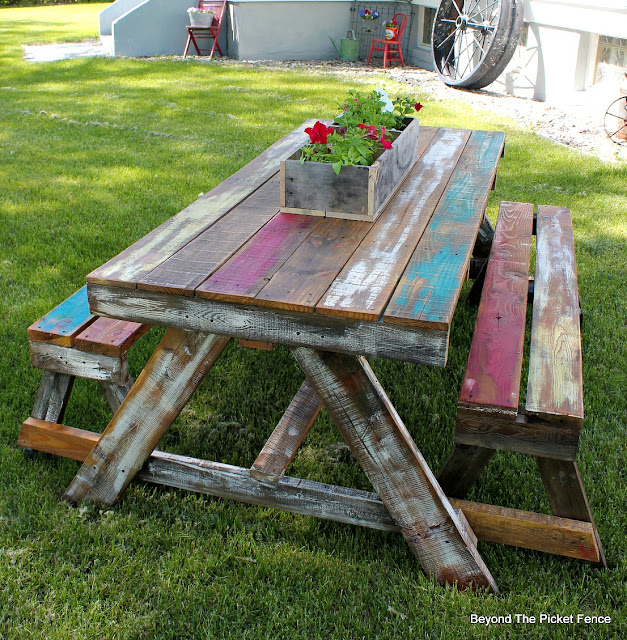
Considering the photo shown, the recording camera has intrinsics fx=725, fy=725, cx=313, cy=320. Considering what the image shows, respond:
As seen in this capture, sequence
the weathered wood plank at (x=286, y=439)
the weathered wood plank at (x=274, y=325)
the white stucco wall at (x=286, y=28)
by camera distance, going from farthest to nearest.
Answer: the white stucco wall at (x=286, y=28) < the weathered wood plank at (x=286, y=439) < the weathered wood plank at (x=274, y=325)

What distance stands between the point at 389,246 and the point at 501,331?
0.48 m

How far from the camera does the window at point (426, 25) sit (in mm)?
11680

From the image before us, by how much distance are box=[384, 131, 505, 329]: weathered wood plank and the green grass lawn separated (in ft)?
2.79

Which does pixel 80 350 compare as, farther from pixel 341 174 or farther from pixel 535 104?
pixel 535 104

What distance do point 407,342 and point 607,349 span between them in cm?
201

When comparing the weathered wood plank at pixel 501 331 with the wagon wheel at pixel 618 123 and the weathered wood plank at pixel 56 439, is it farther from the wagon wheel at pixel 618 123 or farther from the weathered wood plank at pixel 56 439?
the wagon wheel at pixel 618 123

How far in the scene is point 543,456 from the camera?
77.7 inches

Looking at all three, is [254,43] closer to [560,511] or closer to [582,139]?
[582,139]

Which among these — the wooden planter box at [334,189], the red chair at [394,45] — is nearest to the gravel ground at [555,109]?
the red chair at [394,45]

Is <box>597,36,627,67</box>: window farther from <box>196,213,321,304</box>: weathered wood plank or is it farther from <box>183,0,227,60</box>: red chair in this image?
<box>196,213,321,304</box>: weathered wood plank

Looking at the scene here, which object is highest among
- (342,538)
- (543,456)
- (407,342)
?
(407,342)

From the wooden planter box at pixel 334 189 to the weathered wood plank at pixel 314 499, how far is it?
90 cm

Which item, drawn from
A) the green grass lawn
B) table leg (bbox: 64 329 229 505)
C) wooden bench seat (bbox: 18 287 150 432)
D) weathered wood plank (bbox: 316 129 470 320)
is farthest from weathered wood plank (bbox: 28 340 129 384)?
weathered wood plank (bbox: 316 129 470 320)

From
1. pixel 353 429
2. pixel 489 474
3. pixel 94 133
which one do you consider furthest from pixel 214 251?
pixel 94 133
